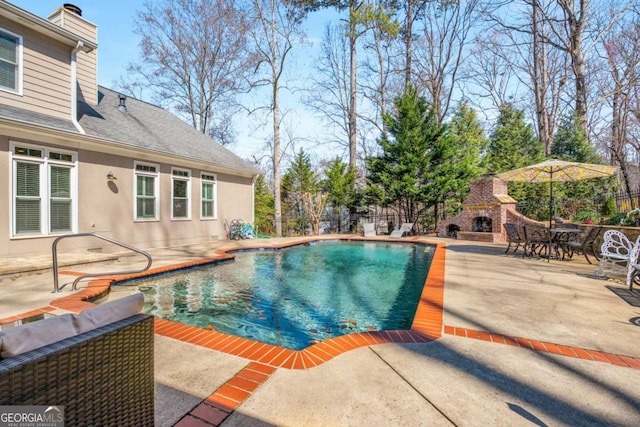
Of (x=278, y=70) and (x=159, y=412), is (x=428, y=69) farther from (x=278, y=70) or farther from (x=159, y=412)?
(x=159, y=412)

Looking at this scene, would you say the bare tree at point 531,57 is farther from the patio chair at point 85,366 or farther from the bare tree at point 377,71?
the patio chair at point 85,366

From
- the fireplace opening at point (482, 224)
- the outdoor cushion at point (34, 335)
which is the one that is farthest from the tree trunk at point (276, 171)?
the outdoor cushion at point (34, 335)

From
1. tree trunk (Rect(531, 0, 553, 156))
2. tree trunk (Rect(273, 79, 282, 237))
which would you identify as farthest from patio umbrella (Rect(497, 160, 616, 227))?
tree trunk (Rect(531, 0, 553, 156))

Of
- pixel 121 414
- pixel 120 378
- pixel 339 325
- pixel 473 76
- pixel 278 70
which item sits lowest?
pixel 339 325

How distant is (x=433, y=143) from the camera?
13680mm

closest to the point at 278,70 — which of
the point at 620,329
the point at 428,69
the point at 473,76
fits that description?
the point at 428,69

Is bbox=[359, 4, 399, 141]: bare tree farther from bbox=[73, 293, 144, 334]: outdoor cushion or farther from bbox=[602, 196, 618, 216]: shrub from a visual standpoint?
bbox=[73, 293, 144, 334]: outdoor cushion

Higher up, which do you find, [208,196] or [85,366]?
[208,196]

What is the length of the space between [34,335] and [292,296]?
4.06 meters

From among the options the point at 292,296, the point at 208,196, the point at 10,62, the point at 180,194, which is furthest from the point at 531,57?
the point at 10,62

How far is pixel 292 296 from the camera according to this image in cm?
514

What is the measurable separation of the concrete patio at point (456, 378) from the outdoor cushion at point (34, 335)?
2.50 feet

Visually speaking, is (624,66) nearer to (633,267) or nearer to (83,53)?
(633,267)

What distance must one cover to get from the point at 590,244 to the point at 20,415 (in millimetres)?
9104
